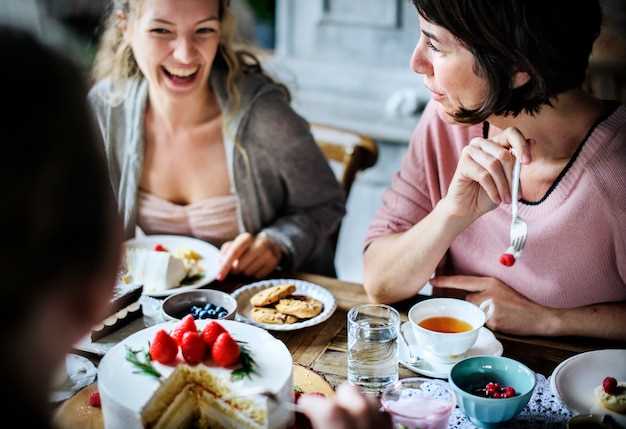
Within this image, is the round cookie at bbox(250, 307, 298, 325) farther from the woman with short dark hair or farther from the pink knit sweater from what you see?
the pink knit sweater

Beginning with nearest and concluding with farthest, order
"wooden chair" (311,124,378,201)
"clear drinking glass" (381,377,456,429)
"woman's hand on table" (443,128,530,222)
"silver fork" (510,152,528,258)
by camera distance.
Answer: "clear drinking glass" (381,377,456,429)
"woman's hand on table" (443,128,530,222)
"silver fork" (510,152,528,258)
"wooden chair" (311,124,378,201)

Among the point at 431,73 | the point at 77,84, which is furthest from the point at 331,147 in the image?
the point at 77,84

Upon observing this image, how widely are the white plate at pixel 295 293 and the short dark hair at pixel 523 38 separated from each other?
538 millimetres

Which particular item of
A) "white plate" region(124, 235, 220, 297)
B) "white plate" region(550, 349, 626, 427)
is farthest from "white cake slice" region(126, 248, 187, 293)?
"white plate" region(550, 349, 626, 427)

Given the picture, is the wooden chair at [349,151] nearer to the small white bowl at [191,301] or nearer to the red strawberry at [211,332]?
the small white bowl at [191,301]

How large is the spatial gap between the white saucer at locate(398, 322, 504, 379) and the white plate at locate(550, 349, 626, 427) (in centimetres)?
14

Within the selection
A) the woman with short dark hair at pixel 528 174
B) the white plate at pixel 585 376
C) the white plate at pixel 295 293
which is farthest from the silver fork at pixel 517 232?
the white plate at pixel 295 293

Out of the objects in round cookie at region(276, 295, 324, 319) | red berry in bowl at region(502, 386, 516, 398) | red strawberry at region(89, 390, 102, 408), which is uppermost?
red berry in bowl at region(502, 386, 516, 398)

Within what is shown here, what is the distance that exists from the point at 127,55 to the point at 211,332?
1211 mm

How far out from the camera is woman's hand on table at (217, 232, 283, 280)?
6.17 feet

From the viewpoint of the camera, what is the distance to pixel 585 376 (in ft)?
4.61

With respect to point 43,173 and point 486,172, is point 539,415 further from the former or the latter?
point 43,173

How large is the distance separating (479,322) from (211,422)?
565 mm

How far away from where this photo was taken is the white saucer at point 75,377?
1.41m
